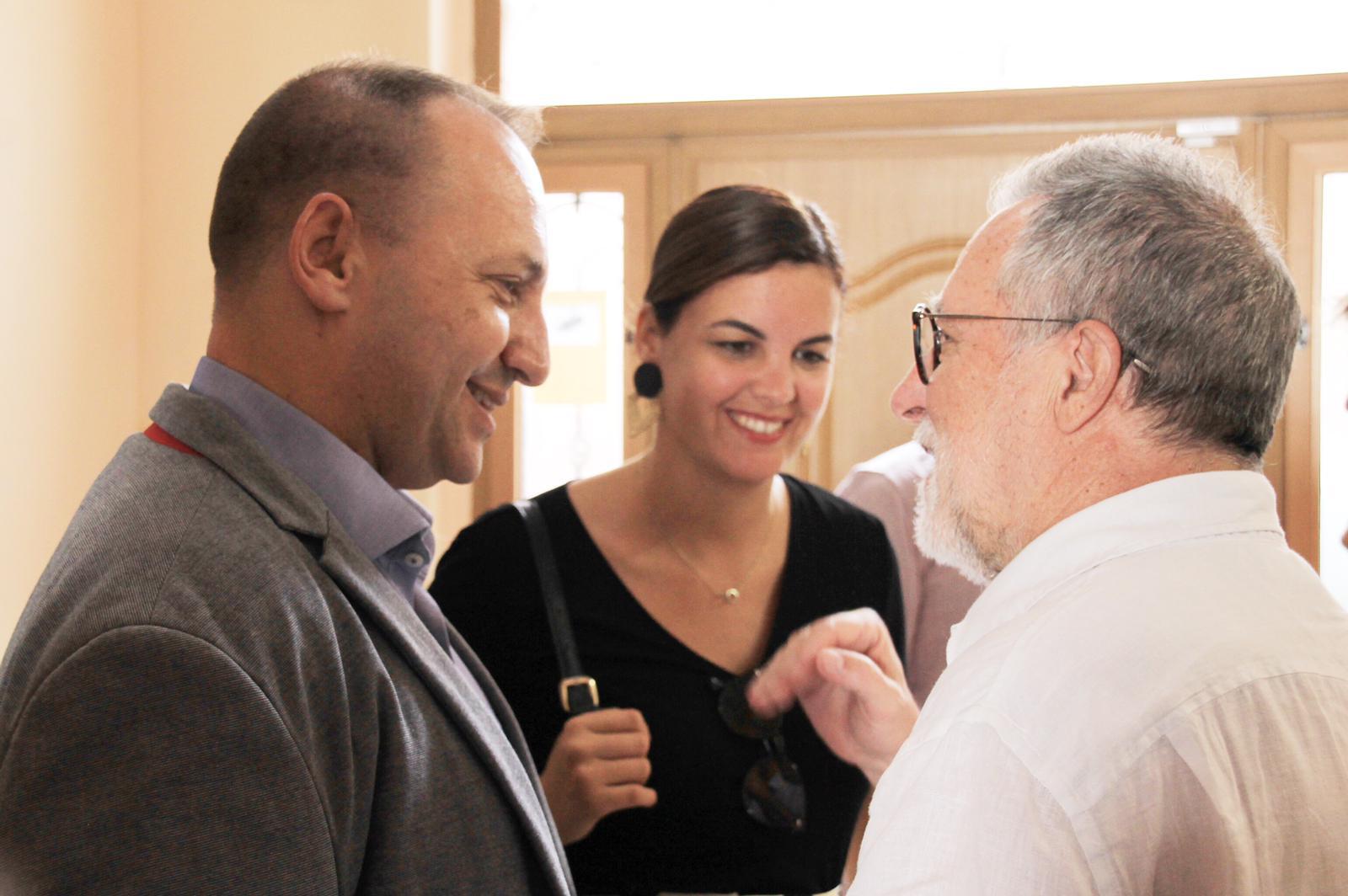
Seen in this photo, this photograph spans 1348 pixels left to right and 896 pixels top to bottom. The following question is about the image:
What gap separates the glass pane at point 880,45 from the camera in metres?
3.14

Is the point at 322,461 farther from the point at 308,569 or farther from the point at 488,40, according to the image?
the point at 488,40

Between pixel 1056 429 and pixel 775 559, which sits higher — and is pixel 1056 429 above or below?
above

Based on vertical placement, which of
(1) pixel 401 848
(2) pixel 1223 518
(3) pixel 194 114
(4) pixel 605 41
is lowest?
(1) pixel 401 848

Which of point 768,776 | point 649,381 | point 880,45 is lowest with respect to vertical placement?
point 768,776

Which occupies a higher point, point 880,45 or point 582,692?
point 880,45

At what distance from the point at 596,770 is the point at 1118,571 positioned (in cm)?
84

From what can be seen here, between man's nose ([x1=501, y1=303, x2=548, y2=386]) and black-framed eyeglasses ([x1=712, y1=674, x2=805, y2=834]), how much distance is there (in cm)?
70

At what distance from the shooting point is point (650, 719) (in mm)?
1667

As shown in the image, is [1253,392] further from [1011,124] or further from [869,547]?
[1011,124]

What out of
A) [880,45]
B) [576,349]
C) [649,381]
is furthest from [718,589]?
[880,45]

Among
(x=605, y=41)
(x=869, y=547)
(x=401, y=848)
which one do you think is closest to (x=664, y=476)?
(x=869, y=547)

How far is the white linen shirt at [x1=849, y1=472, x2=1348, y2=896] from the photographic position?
76 centimetres

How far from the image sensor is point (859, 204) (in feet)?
10.8

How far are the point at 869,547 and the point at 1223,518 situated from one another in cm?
102
